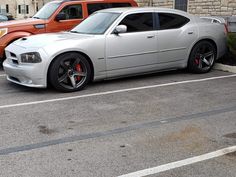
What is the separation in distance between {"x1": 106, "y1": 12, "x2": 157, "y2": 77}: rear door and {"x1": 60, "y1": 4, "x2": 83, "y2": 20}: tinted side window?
3149 mm

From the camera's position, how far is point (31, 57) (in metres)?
6.78

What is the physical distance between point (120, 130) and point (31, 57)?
272 cm

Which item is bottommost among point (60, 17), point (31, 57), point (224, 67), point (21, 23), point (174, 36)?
point (224, 67)

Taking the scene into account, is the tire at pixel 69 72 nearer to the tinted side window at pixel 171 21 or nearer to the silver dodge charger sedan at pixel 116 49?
the silver dodge charger sedan at pixel 116 49

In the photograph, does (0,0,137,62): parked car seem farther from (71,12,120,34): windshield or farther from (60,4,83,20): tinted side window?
(71,12,120,34): windshield

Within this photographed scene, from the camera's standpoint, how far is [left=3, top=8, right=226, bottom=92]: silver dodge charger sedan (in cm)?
680

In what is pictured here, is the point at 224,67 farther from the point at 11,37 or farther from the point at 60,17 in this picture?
the point at 11,37

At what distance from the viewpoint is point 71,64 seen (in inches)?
275

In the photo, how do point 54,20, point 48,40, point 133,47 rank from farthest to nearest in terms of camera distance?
1. point 54,20
2. point 133,47
3. point 48,40

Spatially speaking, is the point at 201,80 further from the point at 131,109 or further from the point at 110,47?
the point at 131,109

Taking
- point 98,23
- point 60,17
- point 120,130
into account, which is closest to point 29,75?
point 98,23

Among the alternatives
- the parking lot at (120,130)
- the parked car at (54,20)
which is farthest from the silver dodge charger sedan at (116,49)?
the parked car at (54,20)

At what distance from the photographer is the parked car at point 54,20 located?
9508 mm

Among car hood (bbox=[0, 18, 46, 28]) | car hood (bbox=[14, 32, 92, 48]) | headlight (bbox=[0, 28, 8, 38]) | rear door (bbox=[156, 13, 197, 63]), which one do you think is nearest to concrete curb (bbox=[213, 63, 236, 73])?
rear door (bbox=[156, 13, 197, 63])
